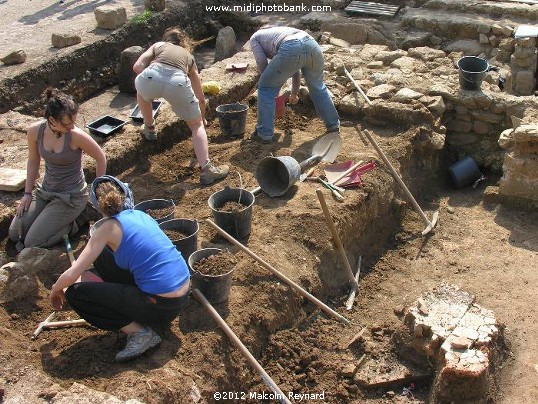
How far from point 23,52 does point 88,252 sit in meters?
6.11

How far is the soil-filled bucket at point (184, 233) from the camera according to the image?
5.32 meters

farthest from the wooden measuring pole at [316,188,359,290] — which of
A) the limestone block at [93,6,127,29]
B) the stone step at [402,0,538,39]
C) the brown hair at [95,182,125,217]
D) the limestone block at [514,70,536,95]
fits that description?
the limestone block at [93,6,127,29]

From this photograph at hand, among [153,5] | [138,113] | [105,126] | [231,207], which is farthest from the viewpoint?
[153,5]

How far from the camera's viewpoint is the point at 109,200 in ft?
14.4

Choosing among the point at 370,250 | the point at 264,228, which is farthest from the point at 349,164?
the point at 264,228

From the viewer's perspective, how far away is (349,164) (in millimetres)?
6805

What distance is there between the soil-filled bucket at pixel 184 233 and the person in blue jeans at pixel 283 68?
2.19m

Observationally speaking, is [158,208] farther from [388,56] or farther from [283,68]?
[388,56]

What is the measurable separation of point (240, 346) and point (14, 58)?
6.51 metres

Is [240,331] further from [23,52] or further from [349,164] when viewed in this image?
[23,52]

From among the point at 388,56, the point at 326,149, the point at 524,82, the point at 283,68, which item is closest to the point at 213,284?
the point at 326,149

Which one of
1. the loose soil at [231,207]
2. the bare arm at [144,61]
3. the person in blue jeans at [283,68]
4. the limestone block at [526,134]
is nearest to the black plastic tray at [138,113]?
the bare arm at [144,61]

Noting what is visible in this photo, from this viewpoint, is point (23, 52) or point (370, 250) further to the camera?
point (23, 52)

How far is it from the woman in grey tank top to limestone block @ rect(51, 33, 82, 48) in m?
4.69
